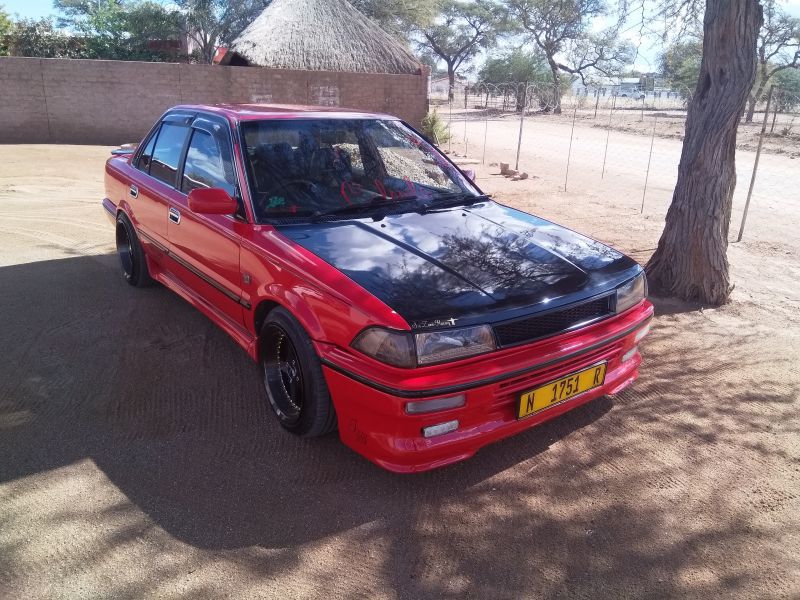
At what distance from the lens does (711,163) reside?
4.92 meters

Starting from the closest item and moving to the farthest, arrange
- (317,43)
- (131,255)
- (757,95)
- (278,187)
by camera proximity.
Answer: (278,187) → (131,255) → (317,43) → (757,95)

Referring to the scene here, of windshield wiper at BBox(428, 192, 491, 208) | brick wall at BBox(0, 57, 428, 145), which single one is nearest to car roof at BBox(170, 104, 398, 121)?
windshield wiper at BBox(428, 192, 491, 208)

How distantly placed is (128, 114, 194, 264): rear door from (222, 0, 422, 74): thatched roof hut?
14.2 meters

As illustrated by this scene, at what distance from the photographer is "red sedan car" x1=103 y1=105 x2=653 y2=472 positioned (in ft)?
8.44

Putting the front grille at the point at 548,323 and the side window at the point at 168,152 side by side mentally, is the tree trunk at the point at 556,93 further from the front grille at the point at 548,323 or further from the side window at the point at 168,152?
the front grille at the point at 548,323

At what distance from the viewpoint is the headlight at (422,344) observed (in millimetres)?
2496

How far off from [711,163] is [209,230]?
12.8ft

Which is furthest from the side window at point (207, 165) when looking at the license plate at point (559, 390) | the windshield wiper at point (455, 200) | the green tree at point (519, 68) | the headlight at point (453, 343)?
the green tree at point (519, 68)

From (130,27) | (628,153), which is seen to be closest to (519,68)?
(130,27)

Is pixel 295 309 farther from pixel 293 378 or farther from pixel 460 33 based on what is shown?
pixel 460 33

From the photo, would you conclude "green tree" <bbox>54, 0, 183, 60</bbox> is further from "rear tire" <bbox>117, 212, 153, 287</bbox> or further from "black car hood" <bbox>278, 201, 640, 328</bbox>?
"black car hood" <bbox>278, 201, 640, 328</bbox>

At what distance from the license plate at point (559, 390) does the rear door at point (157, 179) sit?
2.89 m

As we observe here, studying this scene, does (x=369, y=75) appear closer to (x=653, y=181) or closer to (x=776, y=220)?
(x=653, y=181)

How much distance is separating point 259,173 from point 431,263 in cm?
123
